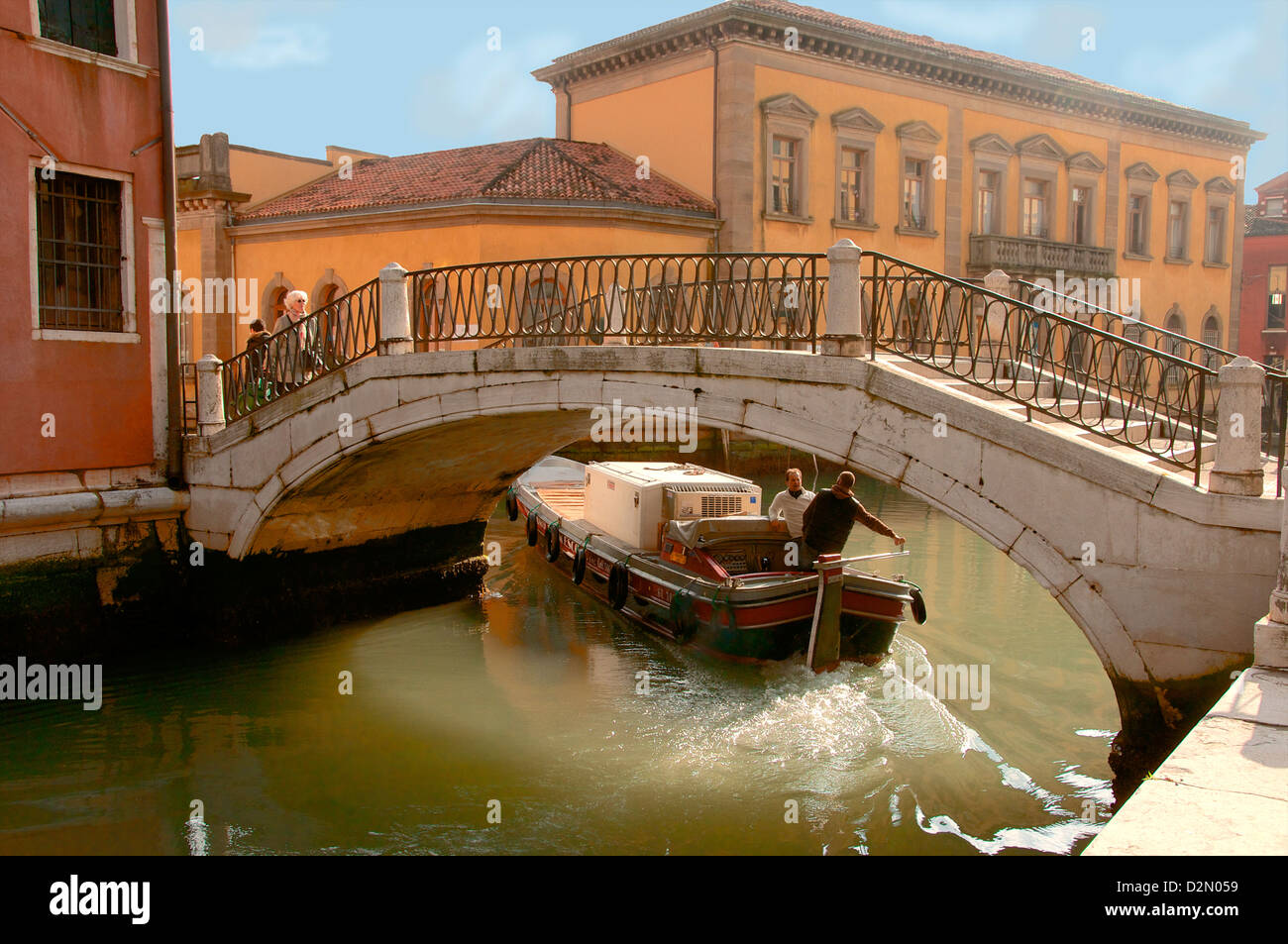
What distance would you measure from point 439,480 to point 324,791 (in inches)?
201

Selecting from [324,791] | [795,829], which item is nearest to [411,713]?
[324,791]

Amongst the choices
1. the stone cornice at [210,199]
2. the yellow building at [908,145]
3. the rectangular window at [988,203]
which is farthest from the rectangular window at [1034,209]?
the stone cornice at [210,199]

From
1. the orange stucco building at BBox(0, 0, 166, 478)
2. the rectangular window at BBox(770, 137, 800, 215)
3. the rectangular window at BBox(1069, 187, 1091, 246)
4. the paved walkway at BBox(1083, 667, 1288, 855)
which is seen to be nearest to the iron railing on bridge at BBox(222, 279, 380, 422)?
the orange stucco building at BBox(0, 0, 166, 478)

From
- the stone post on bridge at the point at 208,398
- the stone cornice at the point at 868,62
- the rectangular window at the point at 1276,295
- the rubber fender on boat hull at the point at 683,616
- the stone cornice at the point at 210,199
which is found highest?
the stone cornice at the point at 868,62

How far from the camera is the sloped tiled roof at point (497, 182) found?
1842cm

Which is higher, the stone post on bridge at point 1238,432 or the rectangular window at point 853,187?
the rectangular window at point 853,187

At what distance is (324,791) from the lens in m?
7.91

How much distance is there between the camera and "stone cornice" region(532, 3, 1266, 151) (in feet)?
64.6

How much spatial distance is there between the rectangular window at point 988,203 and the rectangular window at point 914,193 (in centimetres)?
166

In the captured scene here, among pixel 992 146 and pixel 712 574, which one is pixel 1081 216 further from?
pixel 712 574

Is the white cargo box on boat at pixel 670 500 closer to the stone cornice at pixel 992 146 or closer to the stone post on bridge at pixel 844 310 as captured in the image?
the stone post on bridge at pixel 844 310
